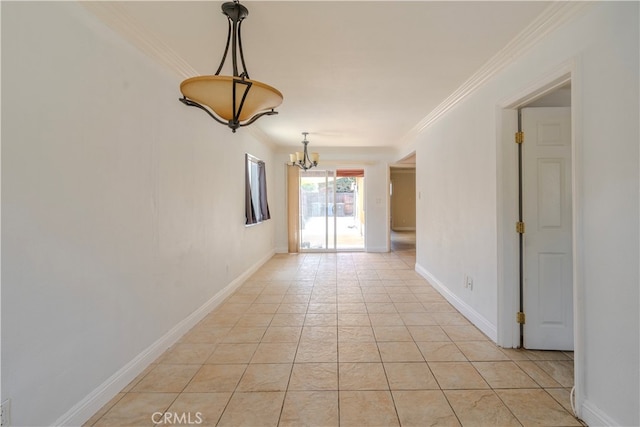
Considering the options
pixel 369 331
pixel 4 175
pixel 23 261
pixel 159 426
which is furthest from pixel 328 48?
pixel 159 426

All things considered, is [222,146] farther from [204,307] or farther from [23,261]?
[23,261]

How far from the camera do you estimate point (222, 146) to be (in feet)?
12.2

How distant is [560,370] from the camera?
7.11 feet

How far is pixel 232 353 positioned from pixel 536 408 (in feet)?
7.05

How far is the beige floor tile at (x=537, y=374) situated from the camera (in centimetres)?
201

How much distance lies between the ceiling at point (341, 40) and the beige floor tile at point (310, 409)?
245 cm

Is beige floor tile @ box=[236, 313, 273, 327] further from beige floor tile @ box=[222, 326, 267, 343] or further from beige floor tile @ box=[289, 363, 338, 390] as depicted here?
beige floor tile @ box=[289, 363, 338, 390]

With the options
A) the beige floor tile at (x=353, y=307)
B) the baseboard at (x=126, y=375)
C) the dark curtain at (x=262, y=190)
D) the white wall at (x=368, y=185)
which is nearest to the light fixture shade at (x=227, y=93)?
the baseboard at (x=126, y=375)

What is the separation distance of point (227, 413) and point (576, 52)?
2985 mm

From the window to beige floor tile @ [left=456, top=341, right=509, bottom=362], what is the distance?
3.37 m

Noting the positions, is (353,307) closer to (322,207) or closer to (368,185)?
(322,207)

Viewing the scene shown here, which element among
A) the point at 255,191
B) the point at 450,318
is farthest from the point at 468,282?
the point at 255,191

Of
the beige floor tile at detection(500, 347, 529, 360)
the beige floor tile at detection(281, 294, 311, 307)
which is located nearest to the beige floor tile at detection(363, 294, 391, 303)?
the beige floor tile at detection(281, 294, 311, 307)

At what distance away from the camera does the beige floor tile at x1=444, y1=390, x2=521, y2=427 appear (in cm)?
167
